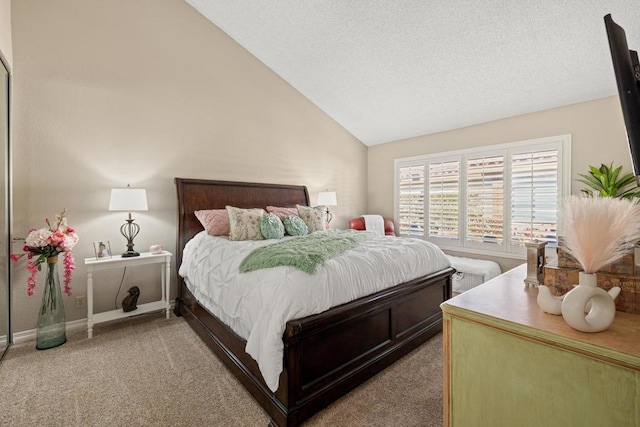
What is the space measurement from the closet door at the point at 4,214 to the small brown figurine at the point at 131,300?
2.75ft

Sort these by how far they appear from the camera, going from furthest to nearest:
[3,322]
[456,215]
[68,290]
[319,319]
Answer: [456,215] → [68,290] → [3,322] → [319,319]

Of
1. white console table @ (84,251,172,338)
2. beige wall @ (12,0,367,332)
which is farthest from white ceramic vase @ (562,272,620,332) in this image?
beige wall @ (12,0,367,332)

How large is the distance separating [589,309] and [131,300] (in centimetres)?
343

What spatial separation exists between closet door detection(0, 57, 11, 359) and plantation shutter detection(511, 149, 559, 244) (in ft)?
17.9

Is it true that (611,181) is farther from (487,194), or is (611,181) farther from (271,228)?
(271,228)

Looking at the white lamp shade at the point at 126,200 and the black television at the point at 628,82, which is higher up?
the black television at the point at 628,82

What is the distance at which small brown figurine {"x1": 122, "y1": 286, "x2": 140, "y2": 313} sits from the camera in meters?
2.83

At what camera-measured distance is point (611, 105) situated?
3.16 m

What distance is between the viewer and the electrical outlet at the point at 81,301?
2.81 metres

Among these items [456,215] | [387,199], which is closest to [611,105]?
[456,215]

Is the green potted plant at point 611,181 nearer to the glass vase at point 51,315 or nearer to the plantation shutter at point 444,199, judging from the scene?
the plantation shutter at point 444,199

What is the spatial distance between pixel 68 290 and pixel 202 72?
281cm

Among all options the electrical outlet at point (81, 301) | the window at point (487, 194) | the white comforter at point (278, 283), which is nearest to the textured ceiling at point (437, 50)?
the window at point (487, 194)

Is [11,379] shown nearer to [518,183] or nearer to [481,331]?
[481,331]
